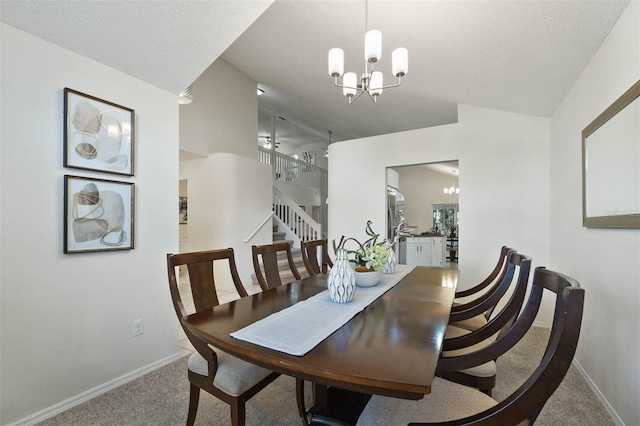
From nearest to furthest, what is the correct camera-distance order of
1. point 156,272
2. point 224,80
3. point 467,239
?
1. point 156,272
2. point 467,239
3. point 224,80

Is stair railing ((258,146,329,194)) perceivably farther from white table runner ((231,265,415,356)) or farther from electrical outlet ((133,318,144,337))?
white table runner ((231,265,415,356))

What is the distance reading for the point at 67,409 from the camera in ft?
5.88

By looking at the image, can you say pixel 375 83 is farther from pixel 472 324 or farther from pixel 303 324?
pixel 303 324

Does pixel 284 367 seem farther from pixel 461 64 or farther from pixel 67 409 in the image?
pixel 461 64

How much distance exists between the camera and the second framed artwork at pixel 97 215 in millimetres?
1859

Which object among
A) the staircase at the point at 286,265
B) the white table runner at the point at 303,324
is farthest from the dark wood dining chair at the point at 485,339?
the staircase at the point at 286,265

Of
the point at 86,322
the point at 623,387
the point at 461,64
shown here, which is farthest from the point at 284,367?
the point at 461,64

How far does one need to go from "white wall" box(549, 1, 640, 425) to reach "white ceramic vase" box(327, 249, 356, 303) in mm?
1562

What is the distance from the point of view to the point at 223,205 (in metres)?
5.00

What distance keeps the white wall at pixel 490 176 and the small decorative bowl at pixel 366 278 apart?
2.41 m

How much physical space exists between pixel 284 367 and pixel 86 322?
5.91 feet

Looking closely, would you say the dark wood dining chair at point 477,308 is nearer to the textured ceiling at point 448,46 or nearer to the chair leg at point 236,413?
the chair leg at point 236,413

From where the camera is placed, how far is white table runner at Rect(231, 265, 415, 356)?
40.5 inches

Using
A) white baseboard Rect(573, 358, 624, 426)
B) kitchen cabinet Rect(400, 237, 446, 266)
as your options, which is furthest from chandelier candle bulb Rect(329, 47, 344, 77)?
kitchen cabinet Rect(400, 237, 446, 266)
